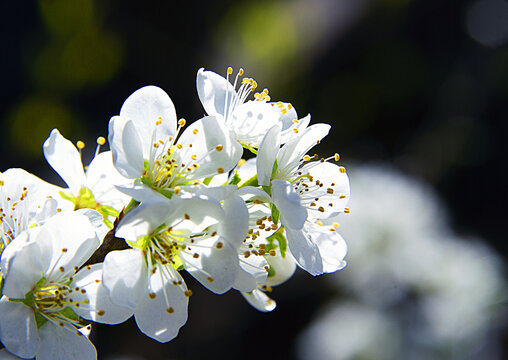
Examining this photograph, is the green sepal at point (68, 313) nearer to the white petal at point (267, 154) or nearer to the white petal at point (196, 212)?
the white petal at point (196, 212)

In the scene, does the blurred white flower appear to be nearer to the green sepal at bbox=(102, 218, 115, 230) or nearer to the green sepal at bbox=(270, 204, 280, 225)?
the green sepal at bbox=(270, 204, 280, 225)

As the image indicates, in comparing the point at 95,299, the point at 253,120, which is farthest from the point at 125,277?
the point at 253,120

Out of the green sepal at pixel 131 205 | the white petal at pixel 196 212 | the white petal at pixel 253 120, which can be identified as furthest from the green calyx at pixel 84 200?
the white petal at pixel 253 120

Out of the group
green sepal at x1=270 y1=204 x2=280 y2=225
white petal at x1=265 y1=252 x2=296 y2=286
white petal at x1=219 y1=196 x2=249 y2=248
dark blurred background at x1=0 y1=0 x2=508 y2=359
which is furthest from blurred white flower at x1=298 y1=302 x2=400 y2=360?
white petal at x1=219 y1=196 x2=249 y2=248

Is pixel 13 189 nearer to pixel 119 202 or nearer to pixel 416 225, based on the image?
pixel 119 202

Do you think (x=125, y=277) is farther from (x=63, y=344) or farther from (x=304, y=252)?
(x=304, y=252)
